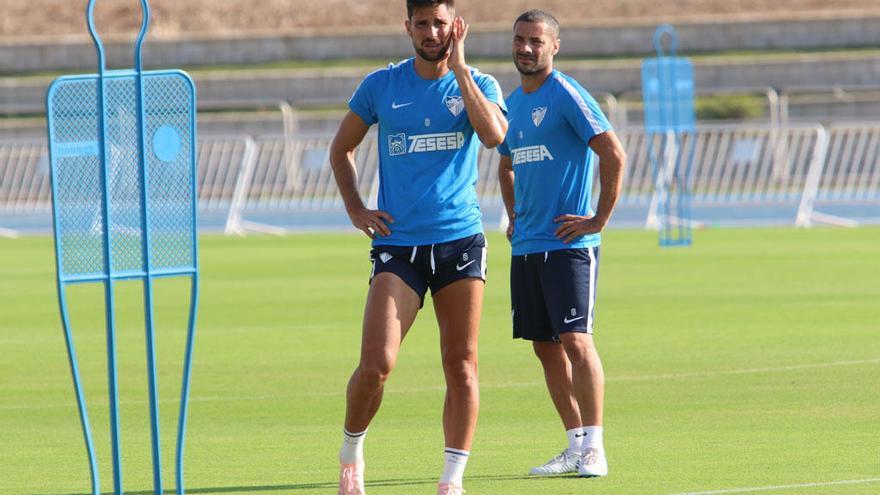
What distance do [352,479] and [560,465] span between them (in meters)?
1.22

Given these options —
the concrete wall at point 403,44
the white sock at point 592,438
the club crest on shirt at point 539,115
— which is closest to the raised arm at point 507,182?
the club crest on shirt at point 539,115

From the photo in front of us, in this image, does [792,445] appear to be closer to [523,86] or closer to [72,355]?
[523,86]

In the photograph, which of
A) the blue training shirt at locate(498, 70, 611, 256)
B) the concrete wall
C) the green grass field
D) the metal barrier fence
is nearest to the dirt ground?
the concrete wall

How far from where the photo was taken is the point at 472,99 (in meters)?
7.46

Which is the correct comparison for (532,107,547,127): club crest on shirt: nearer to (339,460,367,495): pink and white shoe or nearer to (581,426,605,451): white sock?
(581,426,605,451): white sock

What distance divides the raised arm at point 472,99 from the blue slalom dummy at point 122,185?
117 cm

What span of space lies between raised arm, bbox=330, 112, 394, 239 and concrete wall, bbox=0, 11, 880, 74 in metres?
35.4

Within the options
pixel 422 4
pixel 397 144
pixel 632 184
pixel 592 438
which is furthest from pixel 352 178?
pixel 632 184

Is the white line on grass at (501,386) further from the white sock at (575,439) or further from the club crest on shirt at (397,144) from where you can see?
the club crest on shirt at (397,144)

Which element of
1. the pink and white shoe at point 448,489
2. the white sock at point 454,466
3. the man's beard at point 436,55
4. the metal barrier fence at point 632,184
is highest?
the man's beard at point 436,55

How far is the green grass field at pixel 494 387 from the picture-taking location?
8.48 metres

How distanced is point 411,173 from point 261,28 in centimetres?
4333

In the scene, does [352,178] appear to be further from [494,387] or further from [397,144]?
[494,387]

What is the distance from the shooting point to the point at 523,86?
8828mm
